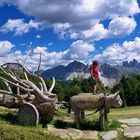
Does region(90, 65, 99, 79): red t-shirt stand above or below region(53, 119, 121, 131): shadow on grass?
above

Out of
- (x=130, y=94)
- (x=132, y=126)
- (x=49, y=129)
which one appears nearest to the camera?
(x=49, y=129)

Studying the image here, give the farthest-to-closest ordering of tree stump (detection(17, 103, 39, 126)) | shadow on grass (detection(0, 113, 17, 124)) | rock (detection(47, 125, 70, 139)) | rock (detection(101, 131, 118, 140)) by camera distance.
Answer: shadow on grass (detection(0, 113, 17, 124))
tree stump (detection(17, 103, 39, 126))
rock (detection(101, 131, 118, 140))
rock (detection(47, 125, 70, 139))

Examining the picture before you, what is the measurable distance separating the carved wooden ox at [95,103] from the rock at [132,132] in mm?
1128

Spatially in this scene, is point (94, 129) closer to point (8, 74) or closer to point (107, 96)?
point (107, 96)

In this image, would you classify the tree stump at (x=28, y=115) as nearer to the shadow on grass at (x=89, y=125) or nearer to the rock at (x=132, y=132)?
the shadow on grass at (x=89, y=125)

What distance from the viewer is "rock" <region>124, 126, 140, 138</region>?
18470mm

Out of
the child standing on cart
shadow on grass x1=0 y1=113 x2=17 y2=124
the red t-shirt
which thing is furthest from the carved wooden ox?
shadow on grass x1=0 y1=113 x2=17 y2=124

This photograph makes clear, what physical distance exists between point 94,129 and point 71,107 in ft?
5.32

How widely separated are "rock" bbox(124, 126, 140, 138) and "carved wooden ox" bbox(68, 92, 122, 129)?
1.13 m

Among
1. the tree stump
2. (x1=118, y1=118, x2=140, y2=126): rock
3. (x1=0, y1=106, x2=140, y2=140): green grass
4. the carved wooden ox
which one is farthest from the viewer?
(x1=118, y1=118, x2=140, y2=126): rock

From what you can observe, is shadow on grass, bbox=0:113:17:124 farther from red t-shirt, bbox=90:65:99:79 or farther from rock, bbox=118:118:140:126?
rock, bbox=118:118:140:126

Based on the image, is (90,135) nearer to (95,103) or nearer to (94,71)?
(95,103)

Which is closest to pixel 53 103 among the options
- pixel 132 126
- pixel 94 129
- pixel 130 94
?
pixel 94 129

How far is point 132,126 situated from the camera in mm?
20594
